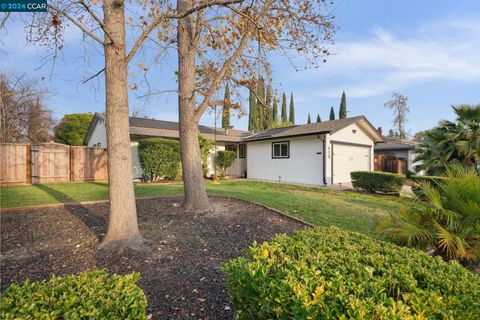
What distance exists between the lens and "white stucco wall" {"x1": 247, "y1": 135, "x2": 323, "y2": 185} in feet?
45.5

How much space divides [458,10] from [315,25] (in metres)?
4.34

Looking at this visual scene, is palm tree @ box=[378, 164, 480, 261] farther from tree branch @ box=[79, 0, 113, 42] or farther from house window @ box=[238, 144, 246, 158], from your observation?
house window @ box=[238, 144, 246, 158]

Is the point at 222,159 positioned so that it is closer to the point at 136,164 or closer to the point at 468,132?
the point at 136,164

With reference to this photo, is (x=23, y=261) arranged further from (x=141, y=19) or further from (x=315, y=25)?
(x=315, y=25)

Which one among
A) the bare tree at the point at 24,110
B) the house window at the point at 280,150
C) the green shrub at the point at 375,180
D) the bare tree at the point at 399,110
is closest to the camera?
the green shrub at the point at 375,180

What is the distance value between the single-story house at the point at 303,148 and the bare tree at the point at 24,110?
5074 mm

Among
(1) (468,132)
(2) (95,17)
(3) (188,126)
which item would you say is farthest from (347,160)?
(2) (95,17)

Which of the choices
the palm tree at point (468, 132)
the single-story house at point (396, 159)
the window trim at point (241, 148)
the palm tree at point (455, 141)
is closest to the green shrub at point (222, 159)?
the window trim at point (241, 148)

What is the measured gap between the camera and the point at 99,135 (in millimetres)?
16656

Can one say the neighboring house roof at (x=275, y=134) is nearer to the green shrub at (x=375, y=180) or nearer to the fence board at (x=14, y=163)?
the green shrub at (x=375, y=180)

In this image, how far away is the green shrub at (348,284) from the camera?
132 cm

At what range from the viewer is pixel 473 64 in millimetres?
9016

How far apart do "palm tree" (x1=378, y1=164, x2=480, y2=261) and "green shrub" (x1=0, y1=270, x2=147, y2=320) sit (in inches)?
126

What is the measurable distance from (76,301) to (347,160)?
1544 centimetres
